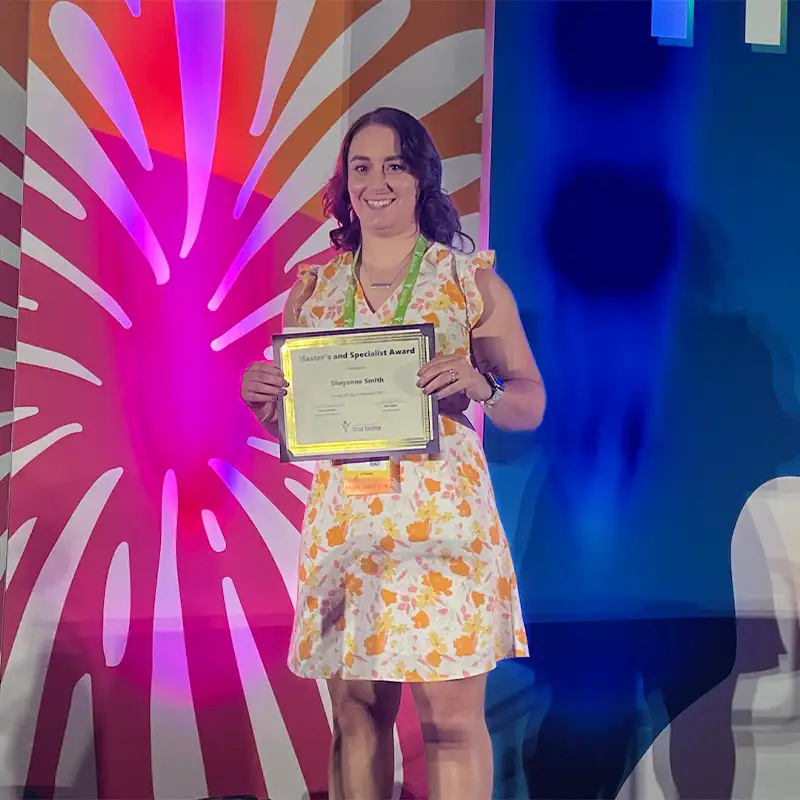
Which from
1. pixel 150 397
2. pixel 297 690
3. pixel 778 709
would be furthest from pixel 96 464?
pixel 778 709

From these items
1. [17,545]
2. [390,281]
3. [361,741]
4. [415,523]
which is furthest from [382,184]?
[17,545]

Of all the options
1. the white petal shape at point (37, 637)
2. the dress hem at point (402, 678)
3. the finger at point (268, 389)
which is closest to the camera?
the dress hem at point (402, 678)

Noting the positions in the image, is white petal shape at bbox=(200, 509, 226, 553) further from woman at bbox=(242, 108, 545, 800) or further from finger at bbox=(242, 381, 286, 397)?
finger at bbox=(242, 381, 286, 397)

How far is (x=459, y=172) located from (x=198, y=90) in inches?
30.3

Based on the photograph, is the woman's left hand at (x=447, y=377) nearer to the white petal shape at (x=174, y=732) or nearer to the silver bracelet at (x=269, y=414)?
the silver bracelet at (x=269, y=414)

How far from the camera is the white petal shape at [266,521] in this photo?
7.45 ft

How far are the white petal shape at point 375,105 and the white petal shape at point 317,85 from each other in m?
0.08

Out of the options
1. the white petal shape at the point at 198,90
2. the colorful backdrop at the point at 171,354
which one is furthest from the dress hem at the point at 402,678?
the white petal shape at the point at 198,90

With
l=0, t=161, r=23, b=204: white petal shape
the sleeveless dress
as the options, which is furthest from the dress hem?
l=0, t=161, r=23, b=204: white petal shape

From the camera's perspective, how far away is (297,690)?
2268mm

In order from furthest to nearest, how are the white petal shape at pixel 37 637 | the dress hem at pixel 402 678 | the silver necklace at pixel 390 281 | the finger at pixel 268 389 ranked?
1. the white petal shape at pixel 37 637
2. the silver necklace at pixel 390 281
3. the finger at pixel 268 389
4. the dress hem at pixel 402 678

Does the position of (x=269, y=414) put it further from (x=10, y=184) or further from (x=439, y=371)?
(x=10, y=184)

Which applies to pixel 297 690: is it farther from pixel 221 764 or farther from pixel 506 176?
pixel 506 176

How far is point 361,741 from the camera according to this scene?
1.85 m
